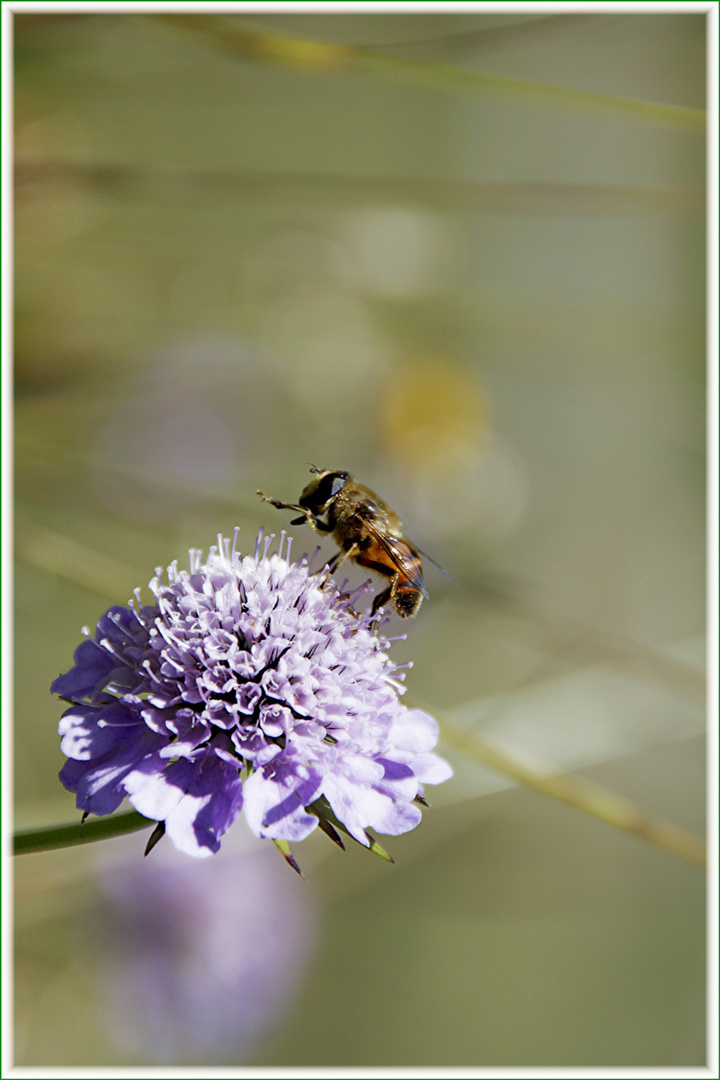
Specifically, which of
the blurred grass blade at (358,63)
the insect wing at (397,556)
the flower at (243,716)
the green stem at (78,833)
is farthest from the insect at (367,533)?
the blurred grass blade at (358,63)

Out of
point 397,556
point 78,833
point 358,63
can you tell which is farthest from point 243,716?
point 358,63

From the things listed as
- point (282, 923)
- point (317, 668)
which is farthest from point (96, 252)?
point (282, 923)

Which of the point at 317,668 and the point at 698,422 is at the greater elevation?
the point at 698,422

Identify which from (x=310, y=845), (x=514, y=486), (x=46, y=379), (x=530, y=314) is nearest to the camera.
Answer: (x=46, y=379)

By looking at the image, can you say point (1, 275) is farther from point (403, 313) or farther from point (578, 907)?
point (578, 907)

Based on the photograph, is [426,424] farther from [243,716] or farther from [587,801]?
[243,716]

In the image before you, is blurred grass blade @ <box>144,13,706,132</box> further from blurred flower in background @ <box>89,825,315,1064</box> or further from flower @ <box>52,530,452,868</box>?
blurred flower in background @ <box>89,825,315,1064</box>

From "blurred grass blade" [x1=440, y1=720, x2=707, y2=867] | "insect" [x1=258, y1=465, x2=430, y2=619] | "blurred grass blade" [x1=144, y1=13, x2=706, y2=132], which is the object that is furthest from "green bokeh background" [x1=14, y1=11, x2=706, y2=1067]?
"insect" [x1=258, y1=465, x2=430, y2=619]
